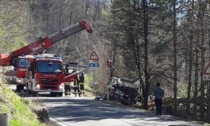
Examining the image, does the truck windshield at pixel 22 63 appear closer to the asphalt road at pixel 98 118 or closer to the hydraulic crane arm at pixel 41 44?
the hydraulic crane arm at pixel 41 44

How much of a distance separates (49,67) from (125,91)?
18.2 ft

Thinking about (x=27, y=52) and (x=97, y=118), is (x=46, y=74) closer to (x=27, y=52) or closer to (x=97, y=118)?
(x=27, y=52)

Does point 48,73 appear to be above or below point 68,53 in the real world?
below

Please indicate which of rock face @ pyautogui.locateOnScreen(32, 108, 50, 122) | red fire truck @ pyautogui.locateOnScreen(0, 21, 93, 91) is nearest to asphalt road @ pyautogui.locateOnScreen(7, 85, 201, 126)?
rock face @ pyautogui.locateOnScreen(32, 108, 50, 122)

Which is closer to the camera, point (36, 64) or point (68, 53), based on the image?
point (36, 64)

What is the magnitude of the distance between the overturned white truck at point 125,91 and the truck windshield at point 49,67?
13.3 ft

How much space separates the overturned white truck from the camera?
33356mm

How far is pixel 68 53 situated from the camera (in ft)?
244

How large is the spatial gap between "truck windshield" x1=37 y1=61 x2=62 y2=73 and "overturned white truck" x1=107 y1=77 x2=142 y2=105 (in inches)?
160

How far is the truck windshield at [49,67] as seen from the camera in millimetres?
33656

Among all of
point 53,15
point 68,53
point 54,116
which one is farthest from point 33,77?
point 53,15

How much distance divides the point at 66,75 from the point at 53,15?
4683 cm

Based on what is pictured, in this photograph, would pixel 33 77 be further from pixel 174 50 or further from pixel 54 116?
pixel 54 116

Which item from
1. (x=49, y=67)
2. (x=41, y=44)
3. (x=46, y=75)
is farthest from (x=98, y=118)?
(x=41, y=44)
